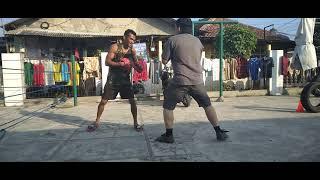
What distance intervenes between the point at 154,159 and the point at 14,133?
9.79ft

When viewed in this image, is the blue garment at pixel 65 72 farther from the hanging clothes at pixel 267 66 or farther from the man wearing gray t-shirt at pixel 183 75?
→ the man wearing gray t-shirt at pixel 183 75

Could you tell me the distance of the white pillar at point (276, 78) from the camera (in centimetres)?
1082

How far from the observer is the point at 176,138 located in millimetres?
4859

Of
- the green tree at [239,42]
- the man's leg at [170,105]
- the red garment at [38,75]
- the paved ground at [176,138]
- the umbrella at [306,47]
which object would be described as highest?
the green tree at [239,42]

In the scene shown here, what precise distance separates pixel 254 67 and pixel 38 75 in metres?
7.20

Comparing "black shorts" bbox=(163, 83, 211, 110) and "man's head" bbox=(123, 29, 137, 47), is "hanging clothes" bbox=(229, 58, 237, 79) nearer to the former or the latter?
"man's head" bbox=(123, 29, 137, 47)

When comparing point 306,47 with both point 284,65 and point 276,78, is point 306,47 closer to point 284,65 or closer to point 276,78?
point 276,78

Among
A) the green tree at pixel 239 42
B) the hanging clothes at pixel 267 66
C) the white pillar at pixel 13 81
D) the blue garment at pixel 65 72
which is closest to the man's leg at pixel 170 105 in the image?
the white pillar at pixel 13 81

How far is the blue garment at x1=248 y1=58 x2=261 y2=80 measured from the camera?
11305 millimetres

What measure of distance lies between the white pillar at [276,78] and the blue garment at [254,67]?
0.53 metres

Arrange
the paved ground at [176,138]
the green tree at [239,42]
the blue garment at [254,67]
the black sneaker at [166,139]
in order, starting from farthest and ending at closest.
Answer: the green tree at [239,42]
the blue garment at [254,67]
the black sneaker at [166,139]
the paved ground at [176,138]
